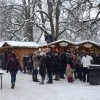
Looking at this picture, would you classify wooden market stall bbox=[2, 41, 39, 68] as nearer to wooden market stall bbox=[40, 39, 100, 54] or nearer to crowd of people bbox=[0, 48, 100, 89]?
wooden market stall bbox=[40, 39, 100, 54]

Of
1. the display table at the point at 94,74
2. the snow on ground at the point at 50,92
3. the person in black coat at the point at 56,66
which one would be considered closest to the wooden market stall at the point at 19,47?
the person in black coat at the point at 56,66

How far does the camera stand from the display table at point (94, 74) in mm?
17078

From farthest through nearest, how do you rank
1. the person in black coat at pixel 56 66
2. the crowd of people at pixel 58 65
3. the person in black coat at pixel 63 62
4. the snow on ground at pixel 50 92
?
the person in black coat at pixel 63 62, the person in black coat at pixel 56 66, the crowd of people at pixel 58 65, the snow on ground at pixel 50 92

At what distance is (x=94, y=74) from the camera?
1722 cm

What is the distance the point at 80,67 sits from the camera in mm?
19266

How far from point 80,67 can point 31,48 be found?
11.7 metres

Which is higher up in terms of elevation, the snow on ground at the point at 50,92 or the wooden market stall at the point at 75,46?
the wooden market stall at the point at 75,46

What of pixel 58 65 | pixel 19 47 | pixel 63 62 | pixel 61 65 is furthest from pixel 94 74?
pixel 19 47

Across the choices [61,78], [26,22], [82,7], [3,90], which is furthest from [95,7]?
[26,22]

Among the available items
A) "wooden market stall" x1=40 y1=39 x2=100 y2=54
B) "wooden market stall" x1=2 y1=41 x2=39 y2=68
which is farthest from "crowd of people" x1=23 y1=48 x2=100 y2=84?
"wooden market stall" x1=2 y1=41 x2=39 y2=68

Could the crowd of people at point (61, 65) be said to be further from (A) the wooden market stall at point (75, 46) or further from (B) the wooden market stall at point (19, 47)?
(B) the wooden market stall at point (19, 47)

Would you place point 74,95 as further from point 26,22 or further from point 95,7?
point 26,22

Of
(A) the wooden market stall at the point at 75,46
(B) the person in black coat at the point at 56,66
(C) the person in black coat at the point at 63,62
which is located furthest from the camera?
(A) the wooden market stall at the point at 75,46

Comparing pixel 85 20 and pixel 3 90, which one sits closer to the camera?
pixel 3 90
